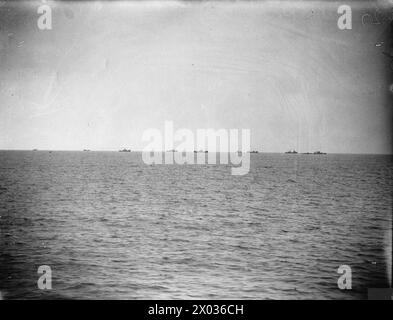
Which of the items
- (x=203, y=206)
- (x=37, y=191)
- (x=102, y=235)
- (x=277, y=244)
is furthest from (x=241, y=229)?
(x=37, y=191)

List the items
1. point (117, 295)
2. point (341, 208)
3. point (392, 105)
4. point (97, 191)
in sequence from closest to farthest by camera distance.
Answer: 1. point (392, 105)
2. point (117, 295)
3. point (341, 208)
4. point (97, 191)

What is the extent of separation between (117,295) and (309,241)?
14.6 meters

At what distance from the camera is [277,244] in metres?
24.3

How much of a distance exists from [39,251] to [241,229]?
14.9m

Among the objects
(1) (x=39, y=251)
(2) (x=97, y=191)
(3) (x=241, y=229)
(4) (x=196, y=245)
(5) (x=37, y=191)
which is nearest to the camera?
(1) (x=39, y=251)

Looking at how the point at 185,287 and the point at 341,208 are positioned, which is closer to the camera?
the point at 185,287

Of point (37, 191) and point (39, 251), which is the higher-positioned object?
point (37, 191)

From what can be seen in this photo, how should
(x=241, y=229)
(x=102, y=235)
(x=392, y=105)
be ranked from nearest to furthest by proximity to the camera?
(x=392, y=105) → (x=102, y=235) → (x=241, y=229)

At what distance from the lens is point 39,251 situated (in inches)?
823
